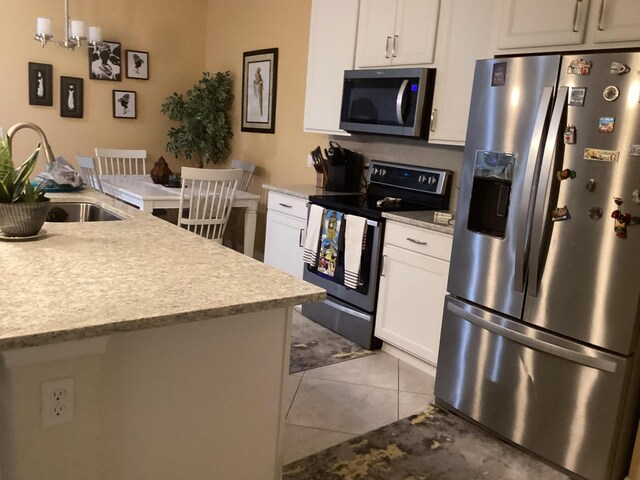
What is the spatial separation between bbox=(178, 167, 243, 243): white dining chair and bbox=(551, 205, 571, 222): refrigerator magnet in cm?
229

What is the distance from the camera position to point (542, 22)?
95.6 inches

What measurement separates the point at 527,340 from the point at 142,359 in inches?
63.1

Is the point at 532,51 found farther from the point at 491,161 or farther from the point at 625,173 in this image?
the point at 625,173

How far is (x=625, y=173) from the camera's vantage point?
6.49ft

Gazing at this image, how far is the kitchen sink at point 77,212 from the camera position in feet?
8.60

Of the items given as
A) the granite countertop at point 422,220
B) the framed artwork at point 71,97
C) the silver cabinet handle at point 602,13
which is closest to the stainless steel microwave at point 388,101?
the granite countertop at point 422,220

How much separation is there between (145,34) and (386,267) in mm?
4058

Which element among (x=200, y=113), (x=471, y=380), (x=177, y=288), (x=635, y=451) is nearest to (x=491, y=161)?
(x=471, y=380)

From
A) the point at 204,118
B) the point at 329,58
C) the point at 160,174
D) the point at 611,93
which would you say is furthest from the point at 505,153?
the point at 204,118

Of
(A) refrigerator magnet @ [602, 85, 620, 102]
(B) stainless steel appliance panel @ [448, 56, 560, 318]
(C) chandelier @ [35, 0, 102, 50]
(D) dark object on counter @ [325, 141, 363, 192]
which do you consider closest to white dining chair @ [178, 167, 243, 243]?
(D) dark object on counter @ [325, 141, 363, 192]

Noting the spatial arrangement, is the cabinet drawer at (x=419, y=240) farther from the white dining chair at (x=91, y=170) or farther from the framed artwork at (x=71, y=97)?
the framed artwork at (x=71, y=97)

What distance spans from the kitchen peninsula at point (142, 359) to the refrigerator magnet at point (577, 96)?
4.35 feet

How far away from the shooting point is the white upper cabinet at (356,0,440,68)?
3209 mm

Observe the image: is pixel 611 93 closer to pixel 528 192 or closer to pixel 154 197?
pixel 528 192
